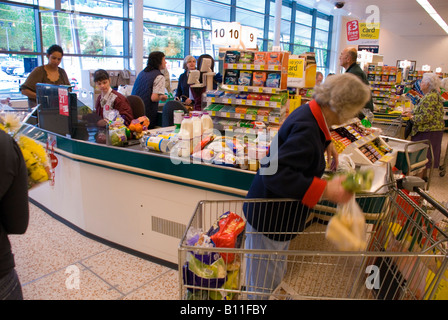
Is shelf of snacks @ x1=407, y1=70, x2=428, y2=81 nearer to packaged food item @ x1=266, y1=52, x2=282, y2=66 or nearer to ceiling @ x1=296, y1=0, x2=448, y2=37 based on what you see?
ceiling @ x1=296, y1=0, x2=448, y2=37

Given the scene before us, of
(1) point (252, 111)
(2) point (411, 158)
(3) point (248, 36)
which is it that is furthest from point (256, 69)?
(2) point (411, 158)

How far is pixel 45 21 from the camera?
8.66m

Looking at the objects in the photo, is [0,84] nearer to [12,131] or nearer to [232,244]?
[12,131]

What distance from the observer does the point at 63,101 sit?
11.4ft

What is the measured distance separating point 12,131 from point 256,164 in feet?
5.12

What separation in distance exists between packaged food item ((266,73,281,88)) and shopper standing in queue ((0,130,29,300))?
360 centimetres

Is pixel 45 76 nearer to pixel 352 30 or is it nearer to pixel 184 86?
pixel 184 86

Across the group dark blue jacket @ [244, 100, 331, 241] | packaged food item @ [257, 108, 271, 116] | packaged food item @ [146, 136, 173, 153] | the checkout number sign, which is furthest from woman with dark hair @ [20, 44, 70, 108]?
dark blue jacket @ [244, 100, 331, 241]

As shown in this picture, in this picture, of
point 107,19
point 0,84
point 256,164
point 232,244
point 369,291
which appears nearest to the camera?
point 232,244

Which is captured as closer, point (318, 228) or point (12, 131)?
point (12, 131)

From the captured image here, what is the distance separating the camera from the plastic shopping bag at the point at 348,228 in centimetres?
158

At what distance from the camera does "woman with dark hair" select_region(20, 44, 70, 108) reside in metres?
4.92

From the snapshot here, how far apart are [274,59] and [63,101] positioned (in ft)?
8.63
